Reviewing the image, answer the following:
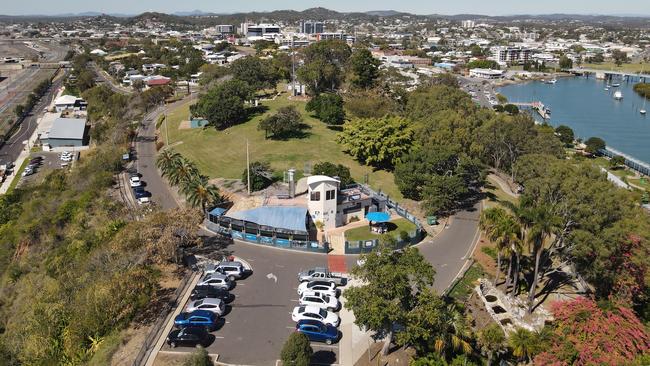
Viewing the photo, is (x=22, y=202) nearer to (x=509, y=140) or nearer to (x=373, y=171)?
(x=373, y=171)

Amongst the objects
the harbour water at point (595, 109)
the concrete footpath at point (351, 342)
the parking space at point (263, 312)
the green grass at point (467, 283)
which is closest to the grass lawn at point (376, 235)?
the parking space at point (263, 312)

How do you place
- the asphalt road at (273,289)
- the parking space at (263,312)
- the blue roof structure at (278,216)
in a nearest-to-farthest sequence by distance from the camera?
the parking space at (263,312) < the asphalt road at (273,289) < the blue roof structure at (278,216)

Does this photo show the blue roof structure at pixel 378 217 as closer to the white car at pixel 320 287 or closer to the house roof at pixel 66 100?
the white car at pixel 320 287

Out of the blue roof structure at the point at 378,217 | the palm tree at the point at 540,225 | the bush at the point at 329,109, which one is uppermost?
the bush at the point at 329,109

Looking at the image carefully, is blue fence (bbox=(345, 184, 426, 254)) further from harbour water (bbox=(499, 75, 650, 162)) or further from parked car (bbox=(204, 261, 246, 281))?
harbour water (bbox=(499, 75, 650, 162))

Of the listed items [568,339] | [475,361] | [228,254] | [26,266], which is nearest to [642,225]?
[568,339]

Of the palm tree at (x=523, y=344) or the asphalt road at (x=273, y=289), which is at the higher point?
the palm tree at (x=523, y=344)
